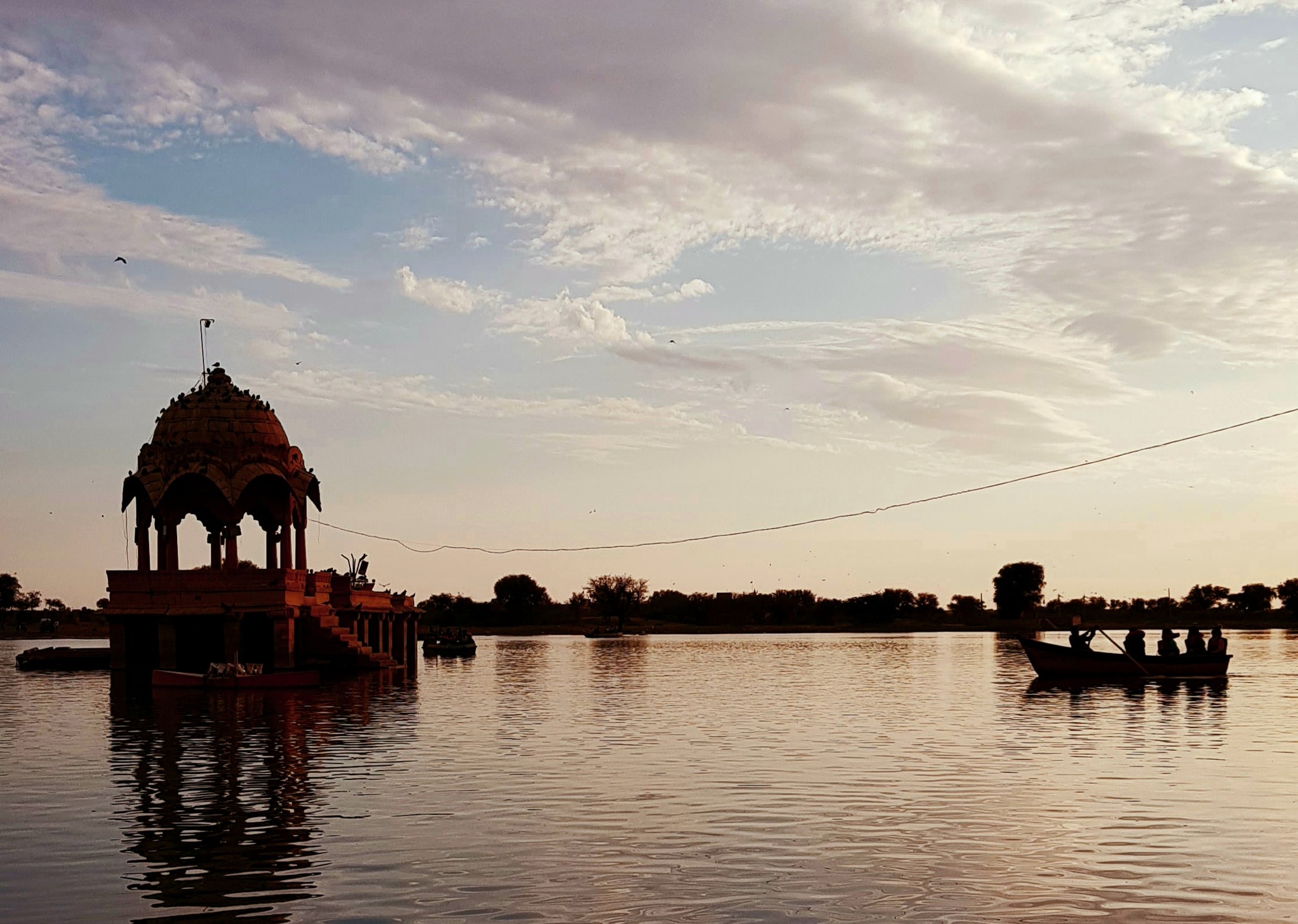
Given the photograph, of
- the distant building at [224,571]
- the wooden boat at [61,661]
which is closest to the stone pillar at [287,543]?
the distant building at [224,571]

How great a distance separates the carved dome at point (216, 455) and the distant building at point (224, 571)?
0.05 m

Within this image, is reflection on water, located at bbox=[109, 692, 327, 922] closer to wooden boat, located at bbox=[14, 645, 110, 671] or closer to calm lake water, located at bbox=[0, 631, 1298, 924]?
calm lake water, located at bbox=[0, 631, 1298, 924]

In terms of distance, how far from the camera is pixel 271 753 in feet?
109

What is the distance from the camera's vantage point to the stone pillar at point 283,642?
59031mm

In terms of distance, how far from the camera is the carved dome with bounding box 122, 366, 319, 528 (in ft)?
202

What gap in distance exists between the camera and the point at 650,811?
24.4m

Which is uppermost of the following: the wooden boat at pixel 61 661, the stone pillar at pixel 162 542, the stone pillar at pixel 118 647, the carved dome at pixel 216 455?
the carved dome at pixel 216 455

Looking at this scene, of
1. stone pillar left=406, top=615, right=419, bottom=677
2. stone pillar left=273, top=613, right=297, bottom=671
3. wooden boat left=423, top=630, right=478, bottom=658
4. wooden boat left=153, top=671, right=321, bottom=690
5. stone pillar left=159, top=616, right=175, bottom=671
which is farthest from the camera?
wooden boat left=423, top=630, right=478, bottom=658

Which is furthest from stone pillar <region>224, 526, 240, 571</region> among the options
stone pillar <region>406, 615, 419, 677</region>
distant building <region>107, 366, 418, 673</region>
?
stone pillar <region>406, 615, 419, 677</region>

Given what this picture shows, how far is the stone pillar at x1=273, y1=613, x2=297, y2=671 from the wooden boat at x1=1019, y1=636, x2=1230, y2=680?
101 ft

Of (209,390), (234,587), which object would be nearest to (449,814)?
(234,587)

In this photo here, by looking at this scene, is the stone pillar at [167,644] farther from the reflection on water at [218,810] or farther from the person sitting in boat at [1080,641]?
the person sitting in boat at [1080,641]

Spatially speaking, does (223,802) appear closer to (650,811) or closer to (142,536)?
(650,811)

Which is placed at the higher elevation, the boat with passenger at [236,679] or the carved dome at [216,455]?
the carved dome at [216,455]
